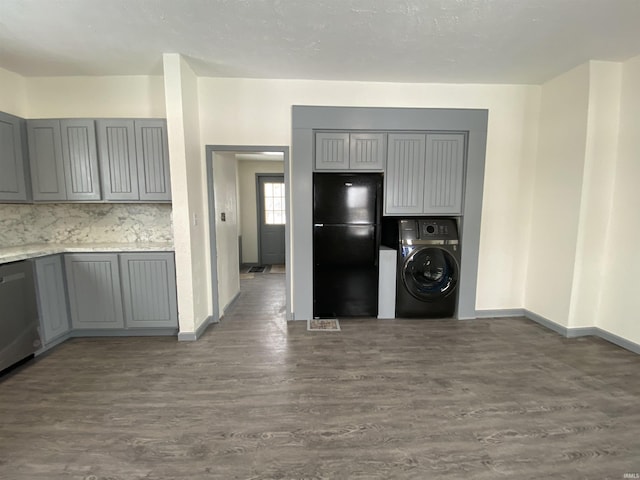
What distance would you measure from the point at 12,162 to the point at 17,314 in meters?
1.48

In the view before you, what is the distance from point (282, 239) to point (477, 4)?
5.50 m

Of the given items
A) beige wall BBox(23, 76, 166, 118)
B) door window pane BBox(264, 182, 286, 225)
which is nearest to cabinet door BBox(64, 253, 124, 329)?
beige wall BBox(23, 76, 166, 118)

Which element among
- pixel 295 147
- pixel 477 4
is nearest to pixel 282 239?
pixel 295 147

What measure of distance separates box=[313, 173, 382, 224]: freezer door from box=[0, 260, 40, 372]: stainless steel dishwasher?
108 inches

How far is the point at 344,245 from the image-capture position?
11.2ft

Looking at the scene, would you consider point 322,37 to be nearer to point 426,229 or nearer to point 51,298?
point 426,229

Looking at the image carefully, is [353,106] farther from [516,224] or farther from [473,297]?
[473,297]

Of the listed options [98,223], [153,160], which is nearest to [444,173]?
[153,160]

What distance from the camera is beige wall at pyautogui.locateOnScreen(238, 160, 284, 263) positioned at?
6578 millimetres

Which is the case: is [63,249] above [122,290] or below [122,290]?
above

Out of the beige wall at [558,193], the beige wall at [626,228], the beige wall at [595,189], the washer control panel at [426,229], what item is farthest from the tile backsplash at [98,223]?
the beige wall at [626,228]

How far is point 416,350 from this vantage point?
2803mm

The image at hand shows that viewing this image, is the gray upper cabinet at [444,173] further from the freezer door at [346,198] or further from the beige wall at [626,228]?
the beige wall at [626,228]

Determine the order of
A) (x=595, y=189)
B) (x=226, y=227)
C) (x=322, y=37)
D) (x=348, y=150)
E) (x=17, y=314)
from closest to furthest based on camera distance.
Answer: (x=322, y=37) → (x=17, y=314) → (x=595, y=189) → (x=348, y=150) → (x=226, y=227)
